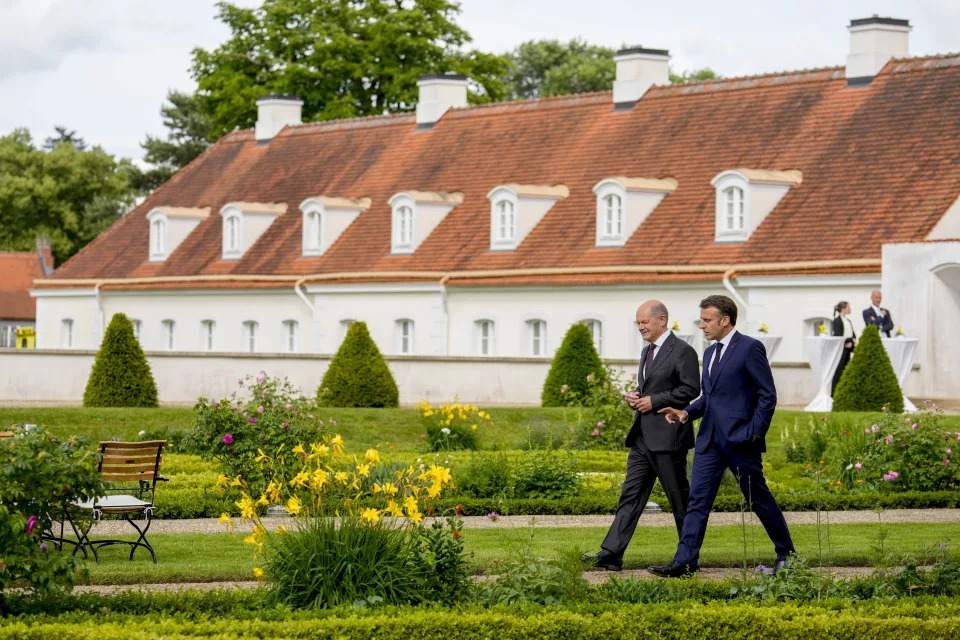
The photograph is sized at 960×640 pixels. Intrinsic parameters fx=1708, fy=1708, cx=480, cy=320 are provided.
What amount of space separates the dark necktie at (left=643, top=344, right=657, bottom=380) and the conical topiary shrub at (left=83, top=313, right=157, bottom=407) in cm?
1566

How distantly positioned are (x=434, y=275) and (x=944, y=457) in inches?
790

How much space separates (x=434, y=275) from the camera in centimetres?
3672

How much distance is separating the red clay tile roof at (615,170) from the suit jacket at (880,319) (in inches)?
115

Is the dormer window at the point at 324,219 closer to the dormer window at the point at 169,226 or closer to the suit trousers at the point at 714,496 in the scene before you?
the dormer window at the point at 169,226

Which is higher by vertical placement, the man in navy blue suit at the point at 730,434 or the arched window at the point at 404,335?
the arched window at the point at 404,335

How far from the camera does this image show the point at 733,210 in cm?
3266

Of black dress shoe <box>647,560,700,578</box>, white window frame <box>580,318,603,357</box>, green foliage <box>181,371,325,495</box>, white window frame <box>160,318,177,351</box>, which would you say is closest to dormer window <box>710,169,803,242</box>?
white window frame <box>580,318,603,357</box>

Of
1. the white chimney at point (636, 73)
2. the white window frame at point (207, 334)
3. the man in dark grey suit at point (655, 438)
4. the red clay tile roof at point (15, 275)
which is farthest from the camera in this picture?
the red clay tile roof at point (15, 275)

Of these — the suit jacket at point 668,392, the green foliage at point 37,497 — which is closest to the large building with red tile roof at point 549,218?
the suit jacket at point 668,392

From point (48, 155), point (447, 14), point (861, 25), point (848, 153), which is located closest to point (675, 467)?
point (848, 153)

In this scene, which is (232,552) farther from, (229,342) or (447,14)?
(447,14)

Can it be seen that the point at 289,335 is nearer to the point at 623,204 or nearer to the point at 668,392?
the point at 623,204

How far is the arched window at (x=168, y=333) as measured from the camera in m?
43.2

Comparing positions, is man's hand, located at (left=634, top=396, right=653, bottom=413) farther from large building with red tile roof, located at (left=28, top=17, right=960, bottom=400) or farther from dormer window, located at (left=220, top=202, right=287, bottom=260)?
dormer window, located at (left=220, top=202, right=287, bottom=260)
